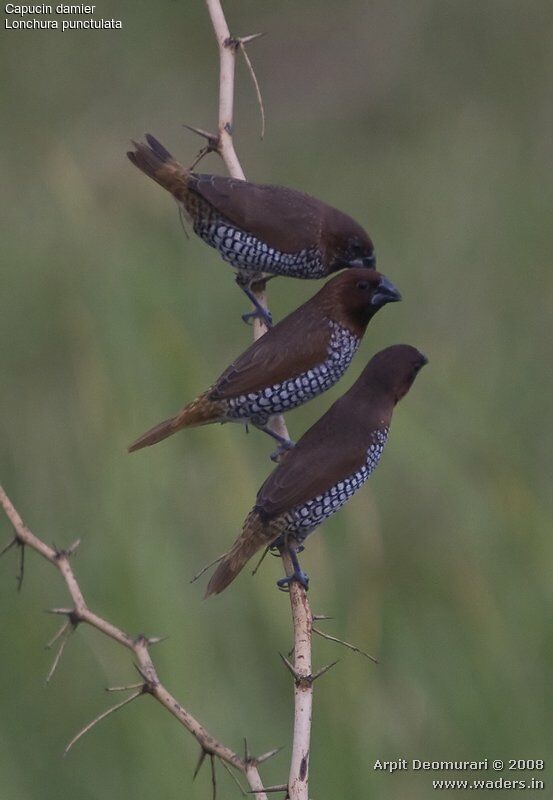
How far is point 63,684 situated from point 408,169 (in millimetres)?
6117

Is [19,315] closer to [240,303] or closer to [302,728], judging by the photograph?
[240,303]

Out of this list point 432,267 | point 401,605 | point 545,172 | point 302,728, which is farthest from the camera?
point 545,172

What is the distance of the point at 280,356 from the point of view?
4.32 m

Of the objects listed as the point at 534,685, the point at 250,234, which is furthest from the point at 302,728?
the point at 534,685

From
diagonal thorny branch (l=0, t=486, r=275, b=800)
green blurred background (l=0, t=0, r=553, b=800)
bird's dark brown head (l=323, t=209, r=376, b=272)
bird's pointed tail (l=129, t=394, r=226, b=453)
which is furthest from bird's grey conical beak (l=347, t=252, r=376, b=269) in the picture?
diagonal thorny branch (l=0, t=486, r=275, b=800)

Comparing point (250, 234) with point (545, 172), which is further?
point (545, 172)

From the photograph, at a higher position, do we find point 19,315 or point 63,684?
point 19,315

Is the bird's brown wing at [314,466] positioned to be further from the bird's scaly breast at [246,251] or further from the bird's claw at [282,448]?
the bird's scaly breast at [246,251]

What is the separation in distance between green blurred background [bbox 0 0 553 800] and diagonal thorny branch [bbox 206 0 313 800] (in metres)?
1.75

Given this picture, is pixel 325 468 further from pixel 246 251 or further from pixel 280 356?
pixel 246 251

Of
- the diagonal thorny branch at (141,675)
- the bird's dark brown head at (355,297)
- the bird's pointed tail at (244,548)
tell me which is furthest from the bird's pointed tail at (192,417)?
the diagonal thorny branch at (141,675)

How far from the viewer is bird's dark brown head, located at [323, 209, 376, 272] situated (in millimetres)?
4660

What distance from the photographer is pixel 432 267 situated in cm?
1005

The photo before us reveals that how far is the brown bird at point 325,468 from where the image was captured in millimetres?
4156
